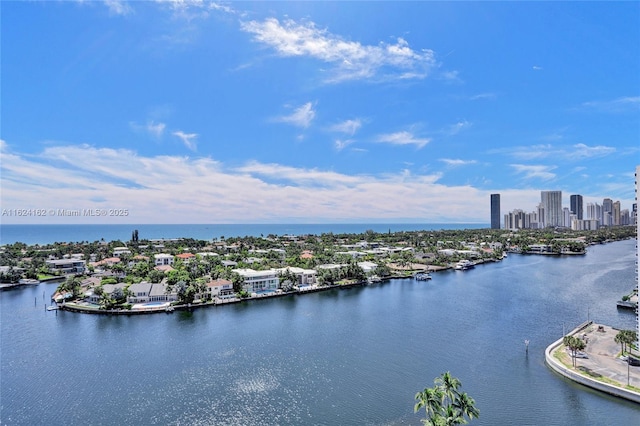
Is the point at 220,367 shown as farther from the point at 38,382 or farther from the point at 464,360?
the point at 464,360

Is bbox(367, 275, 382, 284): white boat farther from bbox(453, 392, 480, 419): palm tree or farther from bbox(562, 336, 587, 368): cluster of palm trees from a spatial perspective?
bbox(453, 392, 480, 419): palm tree

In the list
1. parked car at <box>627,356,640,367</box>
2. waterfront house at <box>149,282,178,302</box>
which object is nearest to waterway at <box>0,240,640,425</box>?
parked car at <box>627,356,640,367</box>

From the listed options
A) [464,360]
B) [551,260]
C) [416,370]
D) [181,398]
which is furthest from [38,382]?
[551,260]

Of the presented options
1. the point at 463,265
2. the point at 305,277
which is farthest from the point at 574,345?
the point at 463,265

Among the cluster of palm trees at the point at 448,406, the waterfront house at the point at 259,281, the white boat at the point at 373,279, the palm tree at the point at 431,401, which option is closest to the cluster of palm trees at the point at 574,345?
the cluster of palm trees at the point at 448,406

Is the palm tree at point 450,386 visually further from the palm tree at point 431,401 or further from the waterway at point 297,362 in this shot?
the waterway at point 297,362
